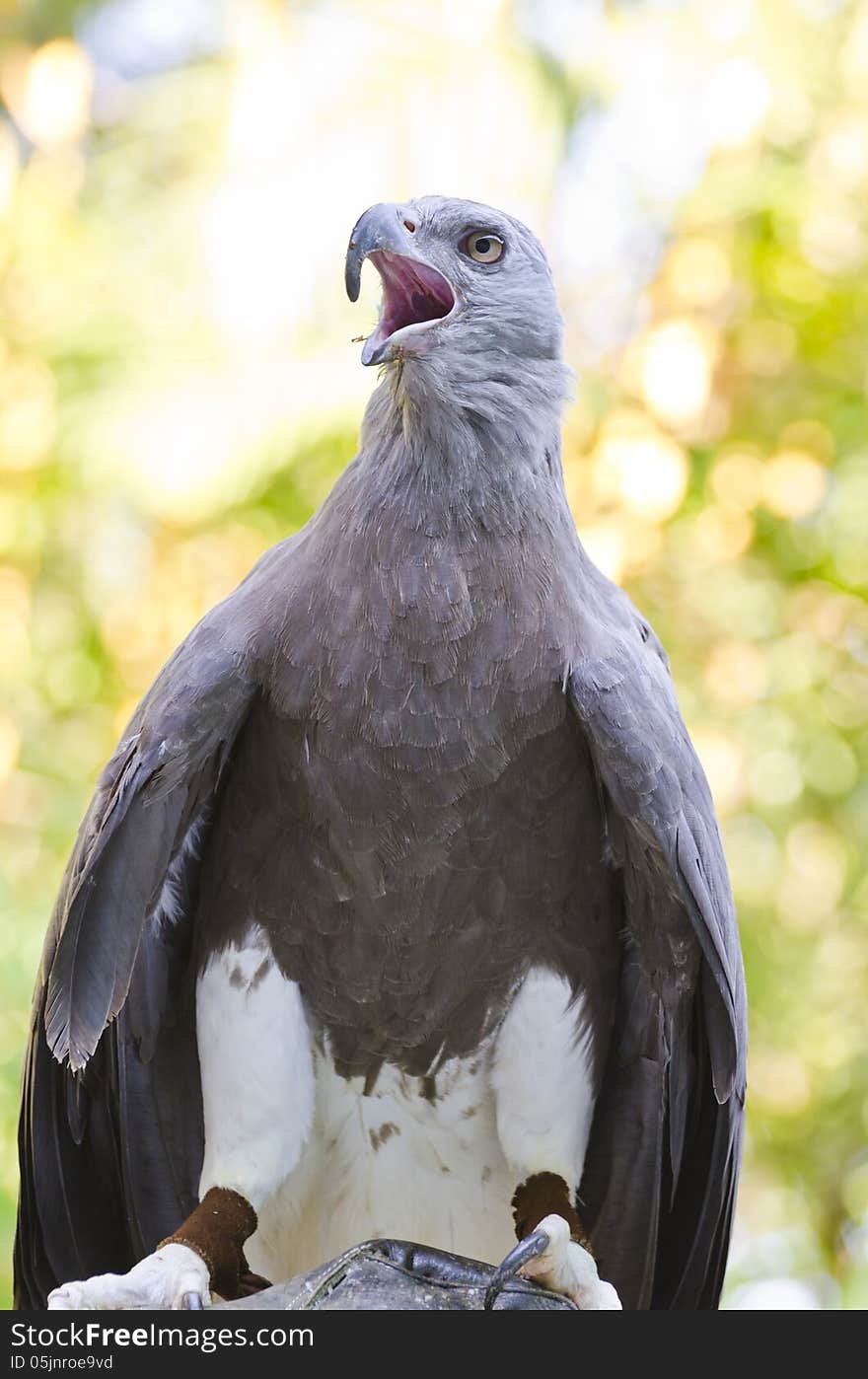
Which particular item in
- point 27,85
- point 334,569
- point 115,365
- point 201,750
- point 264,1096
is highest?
point 27,85

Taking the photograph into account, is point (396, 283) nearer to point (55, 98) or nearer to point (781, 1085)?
point (55, 98)

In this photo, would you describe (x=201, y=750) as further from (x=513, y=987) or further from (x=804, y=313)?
(x=804, y=313)

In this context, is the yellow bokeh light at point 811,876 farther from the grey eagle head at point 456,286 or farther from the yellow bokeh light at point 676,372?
the grey eagle head at point 456,286

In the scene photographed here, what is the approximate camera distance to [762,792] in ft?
19.1

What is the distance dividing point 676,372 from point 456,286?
284 cm

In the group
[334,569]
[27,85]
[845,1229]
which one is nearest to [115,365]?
[27,85]

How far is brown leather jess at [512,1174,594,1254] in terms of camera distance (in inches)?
118

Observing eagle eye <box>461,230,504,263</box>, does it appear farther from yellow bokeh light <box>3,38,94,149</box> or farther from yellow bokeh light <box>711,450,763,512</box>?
yellow bokeh light <box>3,38,94,149</box>

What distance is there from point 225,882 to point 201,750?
35cm

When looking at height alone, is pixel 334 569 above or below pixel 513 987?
above

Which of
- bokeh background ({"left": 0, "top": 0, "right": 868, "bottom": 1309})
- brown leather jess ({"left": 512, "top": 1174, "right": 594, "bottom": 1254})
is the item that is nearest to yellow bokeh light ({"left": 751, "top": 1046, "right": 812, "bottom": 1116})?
bokeh background ({"left": 0, "top": 0, "right": 868, "bottom": 1309})

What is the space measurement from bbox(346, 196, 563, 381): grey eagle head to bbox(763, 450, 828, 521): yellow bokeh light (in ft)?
9.67

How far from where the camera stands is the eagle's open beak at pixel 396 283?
284 centimetres

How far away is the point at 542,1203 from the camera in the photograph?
9.93ft
